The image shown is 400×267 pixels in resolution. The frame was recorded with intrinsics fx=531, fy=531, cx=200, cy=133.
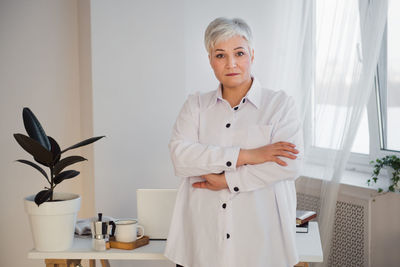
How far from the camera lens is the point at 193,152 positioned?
6.97ft

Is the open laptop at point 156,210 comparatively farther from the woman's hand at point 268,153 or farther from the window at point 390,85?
the window at point 390,85

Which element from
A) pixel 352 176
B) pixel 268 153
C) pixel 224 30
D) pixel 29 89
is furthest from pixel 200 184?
pixel 29 89

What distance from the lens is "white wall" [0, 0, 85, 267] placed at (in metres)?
3.45

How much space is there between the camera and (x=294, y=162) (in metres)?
2.04

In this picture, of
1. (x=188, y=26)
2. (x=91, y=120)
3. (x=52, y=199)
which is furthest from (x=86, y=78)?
(x=52, y=199)

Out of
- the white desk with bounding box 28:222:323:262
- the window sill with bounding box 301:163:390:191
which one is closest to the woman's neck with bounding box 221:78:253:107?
the white desk with bounding box 28:222:323:262

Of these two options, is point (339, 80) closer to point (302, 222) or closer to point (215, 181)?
point (302, 222)

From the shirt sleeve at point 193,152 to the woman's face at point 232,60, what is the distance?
202 millimetres

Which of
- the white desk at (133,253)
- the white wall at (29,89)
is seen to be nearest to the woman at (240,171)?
the white desk at (133,253)

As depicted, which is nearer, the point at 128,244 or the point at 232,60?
the point at 232,60

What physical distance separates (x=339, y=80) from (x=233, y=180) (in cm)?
148

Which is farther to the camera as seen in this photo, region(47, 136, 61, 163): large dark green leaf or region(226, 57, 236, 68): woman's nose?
region(47, 136, 61, 163): large dark green leaf

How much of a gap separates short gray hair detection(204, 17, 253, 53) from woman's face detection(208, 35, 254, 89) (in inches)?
0.6

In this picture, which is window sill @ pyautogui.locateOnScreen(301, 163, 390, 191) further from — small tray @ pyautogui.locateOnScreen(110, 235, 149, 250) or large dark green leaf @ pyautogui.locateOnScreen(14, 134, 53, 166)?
large dark green leaf @ pyautogui.locateOnScreen(14, 134, 53, 166)
